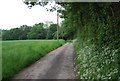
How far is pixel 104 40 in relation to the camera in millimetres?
6785

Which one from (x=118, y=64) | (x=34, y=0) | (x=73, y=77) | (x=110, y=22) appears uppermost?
(x=34, y=0)

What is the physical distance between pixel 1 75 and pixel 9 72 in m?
0.55

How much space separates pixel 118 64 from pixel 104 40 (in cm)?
234

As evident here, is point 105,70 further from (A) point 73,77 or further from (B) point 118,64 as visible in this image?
(A) point 73,77

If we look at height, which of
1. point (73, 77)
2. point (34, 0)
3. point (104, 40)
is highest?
A: point (34, 0)

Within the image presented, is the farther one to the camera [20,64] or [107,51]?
[20,64]

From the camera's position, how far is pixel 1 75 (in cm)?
629

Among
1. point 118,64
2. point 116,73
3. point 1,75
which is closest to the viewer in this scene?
point 116,73

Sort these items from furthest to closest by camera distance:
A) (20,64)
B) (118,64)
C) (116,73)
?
1. (20,64)
2. (118,64)
3. (116,73)

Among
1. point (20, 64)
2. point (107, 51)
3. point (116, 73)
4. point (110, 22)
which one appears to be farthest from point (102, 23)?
point (20, 64)

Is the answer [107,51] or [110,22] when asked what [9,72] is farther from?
[110,22]

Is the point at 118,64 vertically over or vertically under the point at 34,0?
under

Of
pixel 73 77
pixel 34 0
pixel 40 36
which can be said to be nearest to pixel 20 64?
pixel 73 77

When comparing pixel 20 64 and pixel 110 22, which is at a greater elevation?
pixel 110 22
